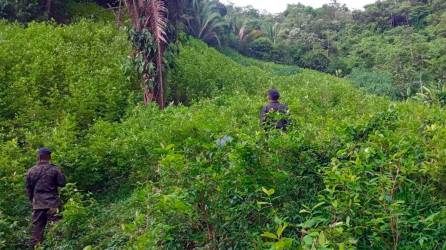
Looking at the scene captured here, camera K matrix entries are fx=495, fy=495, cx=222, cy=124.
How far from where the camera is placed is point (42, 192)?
5363 millimetres

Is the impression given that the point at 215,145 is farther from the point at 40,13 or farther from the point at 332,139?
the point at 40,13

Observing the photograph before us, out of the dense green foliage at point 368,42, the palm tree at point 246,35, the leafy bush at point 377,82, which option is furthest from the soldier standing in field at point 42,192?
the palm tree at point 246,35

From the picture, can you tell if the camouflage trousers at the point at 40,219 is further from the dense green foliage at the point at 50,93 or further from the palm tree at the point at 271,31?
the palm tree at the point at 271,31

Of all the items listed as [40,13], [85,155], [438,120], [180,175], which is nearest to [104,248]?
[180,175]

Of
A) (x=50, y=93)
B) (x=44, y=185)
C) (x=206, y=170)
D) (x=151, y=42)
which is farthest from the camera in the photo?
(x=151, y=42)

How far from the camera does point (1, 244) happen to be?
4867mm

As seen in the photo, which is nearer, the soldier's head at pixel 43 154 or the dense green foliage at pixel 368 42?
the soldier's head at pixel 43 154

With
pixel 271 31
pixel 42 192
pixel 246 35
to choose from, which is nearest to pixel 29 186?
pixel 42 192

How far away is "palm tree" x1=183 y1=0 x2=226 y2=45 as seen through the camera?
2680 centimetres

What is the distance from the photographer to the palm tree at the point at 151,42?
29.9 ft

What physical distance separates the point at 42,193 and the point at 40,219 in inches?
11.1

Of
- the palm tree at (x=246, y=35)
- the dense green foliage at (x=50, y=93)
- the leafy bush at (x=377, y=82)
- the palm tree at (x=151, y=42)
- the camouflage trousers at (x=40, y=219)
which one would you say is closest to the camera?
the camouflage trousers at (x=40, y=219)

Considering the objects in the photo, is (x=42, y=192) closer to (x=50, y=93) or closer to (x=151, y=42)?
(x=50, y=93)

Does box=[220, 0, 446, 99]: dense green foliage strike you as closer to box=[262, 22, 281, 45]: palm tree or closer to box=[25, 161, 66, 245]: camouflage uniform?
box=[262, 22, 281, 45]: palm tree
